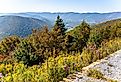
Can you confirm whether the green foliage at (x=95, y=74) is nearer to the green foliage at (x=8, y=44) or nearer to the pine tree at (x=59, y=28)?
the pine tree at (x=59, y=28)

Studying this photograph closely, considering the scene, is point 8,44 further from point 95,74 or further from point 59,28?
point 95,74

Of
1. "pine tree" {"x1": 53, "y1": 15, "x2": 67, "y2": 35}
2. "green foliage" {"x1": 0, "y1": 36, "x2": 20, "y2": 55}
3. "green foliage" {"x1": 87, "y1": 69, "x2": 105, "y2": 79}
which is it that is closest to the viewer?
"green foliage" {"x1": 87, "y1": 69, "x2": 105, "y2": 79}

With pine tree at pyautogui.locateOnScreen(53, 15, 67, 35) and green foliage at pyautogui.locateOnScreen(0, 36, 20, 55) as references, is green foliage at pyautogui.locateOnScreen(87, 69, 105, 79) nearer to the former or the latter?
pine tree at pyautogui.locateOnScreen(53, 15, 67, 35)

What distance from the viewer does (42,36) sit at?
54.8 meters

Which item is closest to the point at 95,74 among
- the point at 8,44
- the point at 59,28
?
the point at 59,28

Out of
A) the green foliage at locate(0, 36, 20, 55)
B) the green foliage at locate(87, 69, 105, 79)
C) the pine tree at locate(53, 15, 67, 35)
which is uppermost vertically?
the green foliage at locate(87, 69, 105, 79)

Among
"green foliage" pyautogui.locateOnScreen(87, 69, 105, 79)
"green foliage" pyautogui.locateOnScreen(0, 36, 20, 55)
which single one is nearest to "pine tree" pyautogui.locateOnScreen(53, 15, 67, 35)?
"green foliage" pyautogui.locateOnScreen(0, 36, 20, 55)

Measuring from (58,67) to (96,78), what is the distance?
1249mm

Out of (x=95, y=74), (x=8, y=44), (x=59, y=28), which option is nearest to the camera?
(x=95, y=74)

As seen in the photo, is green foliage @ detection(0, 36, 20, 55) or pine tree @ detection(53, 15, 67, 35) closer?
pine tree @ detection(53, 15, 67, 35)

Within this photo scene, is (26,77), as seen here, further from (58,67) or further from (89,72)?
(89,72)

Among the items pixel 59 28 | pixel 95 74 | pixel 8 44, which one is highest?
pixel 95 74

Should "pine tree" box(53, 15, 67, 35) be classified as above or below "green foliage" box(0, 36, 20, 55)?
above

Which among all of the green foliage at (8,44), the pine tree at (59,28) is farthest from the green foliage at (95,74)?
the green foliage at (8,44)
